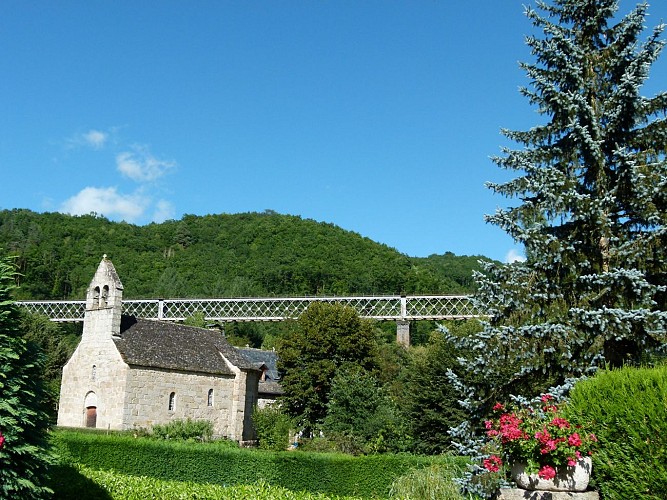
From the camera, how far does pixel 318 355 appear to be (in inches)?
1639

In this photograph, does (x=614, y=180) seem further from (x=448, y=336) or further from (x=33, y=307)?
(x=33, y=307)

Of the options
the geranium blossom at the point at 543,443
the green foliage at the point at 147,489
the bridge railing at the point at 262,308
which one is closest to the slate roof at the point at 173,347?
the green foliage at the point at 147,489

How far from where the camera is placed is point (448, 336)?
1424 cm

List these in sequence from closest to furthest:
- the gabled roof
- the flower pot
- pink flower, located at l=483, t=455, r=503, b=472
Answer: the flower pot < pink flower, located at l=483, t=455, r=503, b=472 < the gabled roof

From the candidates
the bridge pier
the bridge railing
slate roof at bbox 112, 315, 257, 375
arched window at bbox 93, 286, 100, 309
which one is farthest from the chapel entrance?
the bridge pier

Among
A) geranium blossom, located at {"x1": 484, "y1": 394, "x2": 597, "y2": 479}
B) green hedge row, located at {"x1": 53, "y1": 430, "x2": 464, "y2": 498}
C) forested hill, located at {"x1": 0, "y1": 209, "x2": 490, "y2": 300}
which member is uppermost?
forested hill, located at {"x1": 0, "y1": 209, "x2": 490, "y2": 300}

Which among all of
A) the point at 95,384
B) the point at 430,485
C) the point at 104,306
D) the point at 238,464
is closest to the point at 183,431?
the point at 95,384

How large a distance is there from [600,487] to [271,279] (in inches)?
3360

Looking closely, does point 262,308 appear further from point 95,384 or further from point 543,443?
point 543,443

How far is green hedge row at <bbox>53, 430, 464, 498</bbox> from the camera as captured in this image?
2083 centimetres

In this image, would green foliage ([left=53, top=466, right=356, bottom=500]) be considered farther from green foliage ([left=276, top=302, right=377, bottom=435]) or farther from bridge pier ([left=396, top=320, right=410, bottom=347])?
bridge pier ([left=396, top=320, right=410, bottom=347])

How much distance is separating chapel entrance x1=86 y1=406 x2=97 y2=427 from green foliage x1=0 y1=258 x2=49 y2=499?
89.1 ft

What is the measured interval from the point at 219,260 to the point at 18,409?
9266 cm

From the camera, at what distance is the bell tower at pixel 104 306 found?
3619 cm
